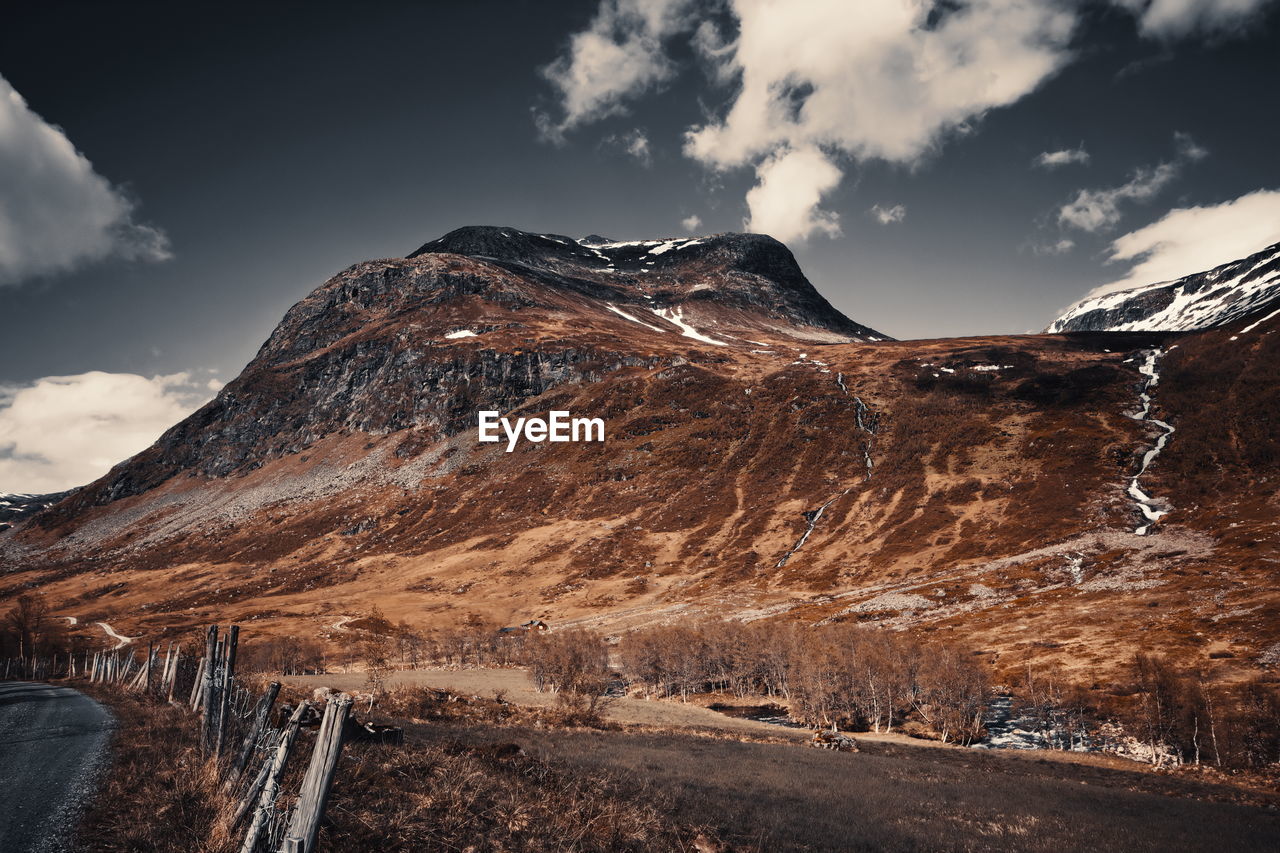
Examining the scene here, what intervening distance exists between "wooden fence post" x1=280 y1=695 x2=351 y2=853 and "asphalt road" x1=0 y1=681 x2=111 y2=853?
4.68 m

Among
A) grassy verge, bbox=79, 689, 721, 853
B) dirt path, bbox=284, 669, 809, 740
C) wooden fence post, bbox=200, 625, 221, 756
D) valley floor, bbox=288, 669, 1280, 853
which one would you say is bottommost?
dirt path, bbox=284, 669, 809, 740

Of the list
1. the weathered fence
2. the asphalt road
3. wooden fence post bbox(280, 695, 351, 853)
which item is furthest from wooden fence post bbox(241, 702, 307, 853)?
the asphalt road

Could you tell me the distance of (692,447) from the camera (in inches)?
6496

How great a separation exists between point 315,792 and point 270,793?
1.25 metres

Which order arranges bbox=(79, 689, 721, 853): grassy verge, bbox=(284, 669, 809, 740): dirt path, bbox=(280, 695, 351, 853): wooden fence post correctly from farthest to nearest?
bbox=(284, 669, 809, 740): dirt path, bbox=(79, 689, 721, 853): grassy verge, bbox=(280, 695, 351, 853): wooden fence post

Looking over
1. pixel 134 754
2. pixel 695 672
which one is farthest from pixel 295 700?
pixel 695 672

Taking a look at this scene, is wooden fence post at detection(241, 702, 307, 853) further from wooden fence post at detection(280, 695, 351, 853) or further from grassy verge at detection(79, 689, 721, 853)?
grassy verge at detection(79, 689, 721, 853)

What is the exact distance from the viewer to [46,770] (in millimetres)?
11969

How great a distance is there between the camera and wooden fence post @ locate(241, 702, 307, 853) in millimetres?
6578

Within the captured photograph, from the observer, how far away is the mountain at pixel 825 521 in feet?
250

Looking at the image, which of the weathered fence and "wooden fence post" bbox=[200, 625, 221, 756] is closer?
the weathered fence

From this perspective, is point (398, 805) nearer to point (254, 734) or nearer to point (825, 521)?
point (254, 734)

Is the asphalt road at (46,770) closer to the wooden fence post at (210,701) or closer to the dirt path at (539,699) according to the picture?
the wooden fence post at (210,701)

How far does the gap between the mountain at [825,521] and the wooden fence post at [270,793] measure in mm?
66488
